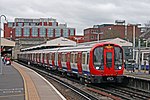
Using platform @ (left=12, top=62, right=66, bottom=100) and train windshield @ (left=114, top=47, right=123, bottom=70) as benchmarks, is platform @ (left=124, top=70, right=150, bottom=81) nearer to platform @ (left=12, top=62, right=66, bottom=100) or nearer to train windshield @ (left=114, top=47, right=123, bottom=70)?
train windshield @ (left=114, top=47, right=123, bottom=70)

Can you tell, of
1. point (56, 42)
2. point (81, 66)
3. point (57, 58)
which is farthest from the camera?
point (56, 42)

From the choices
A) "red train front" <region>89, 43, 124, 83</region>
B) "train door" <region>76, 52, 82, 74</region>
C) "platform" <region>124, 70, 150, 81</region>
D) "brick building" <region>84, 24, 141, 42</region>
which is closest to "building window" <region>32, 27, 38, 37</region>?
"brick building" <region>84, 24, 141, 42</region>

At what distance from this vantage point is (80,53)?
931 inches

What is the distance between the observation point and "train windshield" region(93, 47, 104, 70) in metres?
21.0

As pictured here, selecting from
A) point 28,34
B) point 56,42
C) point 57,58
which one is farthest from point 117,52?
point 28,34

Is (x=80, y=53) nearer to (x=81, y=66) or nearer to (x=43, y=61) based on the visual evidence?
(x=81, y=66)

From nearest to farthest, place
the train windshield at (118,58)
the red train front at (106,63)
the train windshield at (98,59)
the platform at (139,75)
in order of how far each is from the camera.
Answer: the red train front at (106,63) → the train windshield at (98,59) → the train windshield at (118,58) → the platform at (139,75)

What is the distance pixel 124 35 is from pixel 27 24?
154 feet

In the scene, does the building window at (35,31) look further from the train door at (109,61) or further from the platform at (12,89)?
the train door at (109,61)

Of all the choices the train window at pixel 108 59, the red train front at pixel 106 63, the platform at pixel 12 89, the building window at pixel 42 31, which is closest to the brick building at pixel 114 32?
the building window at pixel 42 31

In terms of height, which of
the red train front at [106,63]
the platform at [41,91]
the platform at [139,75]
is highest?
the red train front at [106,63]

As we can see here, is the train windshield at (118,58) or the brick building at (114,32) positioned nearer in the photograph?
the train windshield at (118,58)

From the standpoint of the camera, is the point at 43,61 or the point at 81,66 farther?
the point at 43,61

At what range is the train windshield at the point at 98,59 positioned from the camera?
21.0m
